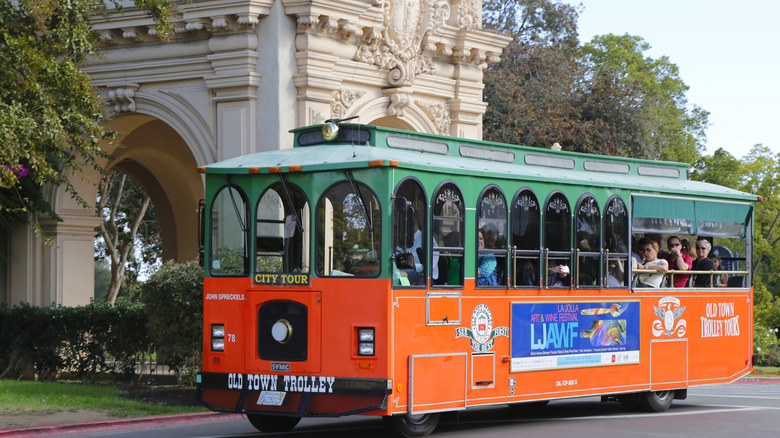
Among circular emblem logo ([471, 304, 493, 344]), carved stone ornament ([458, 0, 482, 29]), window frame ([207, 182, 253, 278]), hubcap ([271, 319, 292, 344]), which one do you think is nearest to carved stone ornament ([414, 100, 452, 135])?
carved stone ornament ([458, 0, 482, 29])

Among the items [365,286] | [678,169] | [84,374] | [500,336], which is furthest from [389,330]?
[84,374]

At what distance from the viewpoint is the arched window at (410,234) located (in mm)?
11703

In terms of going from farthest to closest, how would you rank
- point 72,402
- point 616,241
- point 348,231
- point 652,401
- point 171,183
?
1. point 171,183
2. point 72,402
3. point 652,401
4. point 616,241
5. point 348,231

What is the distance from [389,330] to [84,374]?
1002 centimetres

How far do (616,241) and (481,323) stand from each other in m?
3.01

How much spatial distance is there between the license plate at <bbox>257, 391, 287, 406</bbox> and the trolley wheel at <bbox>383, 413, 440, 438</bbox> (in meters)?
1.22

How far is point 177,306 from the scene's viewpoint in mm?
16766

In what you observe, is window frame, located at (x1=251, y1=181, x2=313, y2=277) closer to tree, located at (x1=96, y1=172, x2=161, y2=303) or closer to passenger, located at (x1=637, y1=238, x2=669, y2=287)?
passenger, located at (x1=637, y1=238, x2=669, y2=287)

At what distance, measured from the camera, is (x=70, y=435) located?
1355 centimetres

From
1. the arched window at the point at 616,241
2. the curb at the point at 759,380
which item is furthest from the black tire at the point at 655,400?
the curb at the point at 759,380

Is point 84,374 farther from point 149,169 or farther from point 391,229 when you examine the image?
point 391,229

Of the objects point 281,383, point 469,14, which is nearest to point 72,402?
point 281,383

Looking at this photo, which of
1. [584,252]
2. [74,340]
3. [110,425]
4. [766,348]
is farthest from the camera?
[766,348]

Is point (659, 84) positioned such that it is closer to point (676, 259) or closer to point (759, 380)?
point (759, 380)
